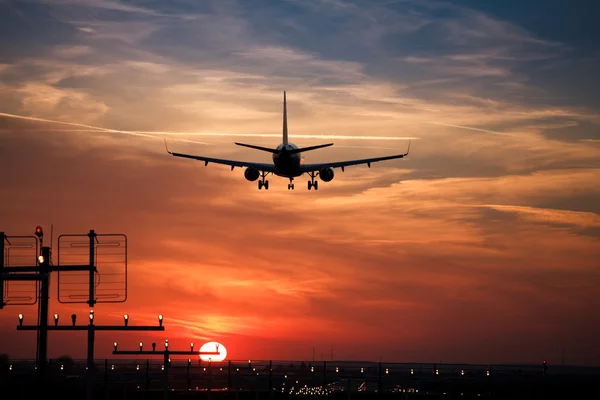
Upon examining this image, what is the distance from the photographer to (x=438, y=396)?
274ft

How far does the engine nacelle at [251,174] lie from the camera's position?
117938 millimetres

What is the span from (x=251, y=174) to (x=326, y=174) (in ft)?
33.1

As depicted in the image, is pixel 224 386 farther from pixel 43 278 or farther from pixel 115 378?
pixel 43 278

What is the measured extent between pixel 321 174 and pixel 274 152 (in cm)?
873

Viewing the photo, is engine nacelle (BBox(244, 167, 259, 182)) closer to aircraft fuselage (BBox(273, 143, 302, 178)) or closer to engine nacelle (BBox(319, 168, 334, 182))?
aircraft fuselage (BBox(273, 143, 302, 178))

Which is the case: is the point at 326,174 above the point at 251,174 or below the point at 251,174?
above

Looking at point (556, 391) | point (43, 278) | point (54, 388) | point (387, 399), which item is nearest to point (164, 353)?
point (43, 278)

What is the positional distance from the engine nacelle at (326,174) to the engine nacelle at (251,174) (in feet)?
28.8

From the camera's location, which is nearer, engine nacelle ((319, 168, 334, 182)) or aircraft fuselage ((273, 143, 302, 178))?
aircraft fuselage ((273, 143, 302, 178))

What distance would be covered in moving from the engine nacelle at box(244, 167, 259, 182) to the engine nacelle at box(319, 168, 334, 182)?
8.79 metres

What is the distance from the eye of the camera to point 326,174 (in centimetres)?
11956

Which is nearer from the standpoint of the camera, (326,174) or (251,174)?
(251,174)

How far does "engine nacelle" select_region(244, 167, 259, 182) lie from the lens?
117938 mm

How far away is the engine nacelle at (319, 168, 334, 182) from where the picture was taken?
119188 millimetres
